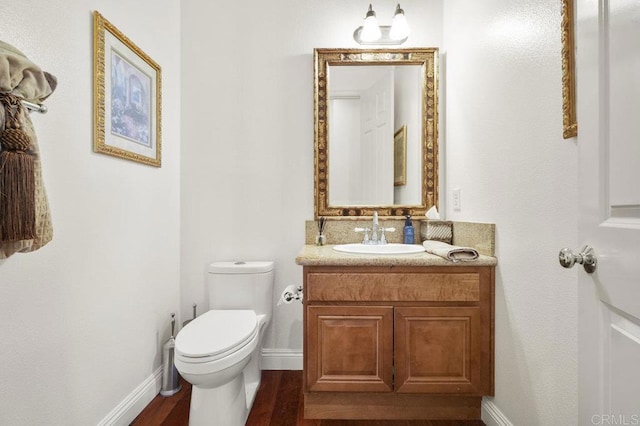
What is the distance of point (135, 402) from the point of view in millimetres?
1541

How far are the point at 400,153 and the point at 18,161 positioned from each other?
5.68 ft

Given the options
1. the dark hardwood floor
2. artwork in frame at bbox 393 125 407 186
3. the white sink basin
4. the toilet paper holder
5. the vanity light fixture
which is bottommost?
the dark hardwood floor

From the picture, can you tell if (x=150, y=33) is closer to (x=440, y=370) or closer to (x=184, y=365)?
(x=184, y=365)

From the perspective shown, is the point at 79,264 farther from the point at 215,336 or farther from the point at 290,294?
the point at 290,294

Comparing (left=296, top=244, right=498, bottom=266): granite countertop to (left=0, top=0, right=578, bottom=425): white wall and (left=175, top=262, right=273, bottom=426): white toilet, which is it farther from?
(left=175, top=262, right=273, bottom=426): white toilet

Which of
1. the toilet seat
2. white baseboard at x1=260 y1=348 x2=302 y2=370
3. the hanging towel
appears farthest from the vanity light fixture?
white baseboard at x1=260 y1=348 x2=302 y2=370

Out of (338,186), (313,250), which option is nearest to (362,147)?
(338,186)

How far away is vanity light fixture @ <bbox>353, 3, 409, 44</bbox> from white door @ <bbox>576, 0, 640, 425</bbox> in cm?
126

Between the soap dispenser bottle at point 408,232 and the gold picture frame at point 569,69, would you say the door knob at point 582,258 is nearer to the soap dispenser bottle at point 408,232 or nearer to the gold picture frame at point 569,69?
the gold picture frame at point 569,69

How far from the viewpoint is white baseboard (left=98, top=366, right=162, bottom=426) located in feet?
4.60

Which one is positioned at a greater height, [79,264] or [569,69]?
[569,69]

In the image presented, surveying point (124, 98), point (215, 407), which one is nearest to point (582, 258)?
point (215, 407)

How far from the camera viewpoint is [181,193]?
2.03 metres

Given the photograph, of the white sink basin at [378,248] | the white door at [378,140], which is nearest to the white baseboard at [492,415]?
the white sink basin at [378,248]
